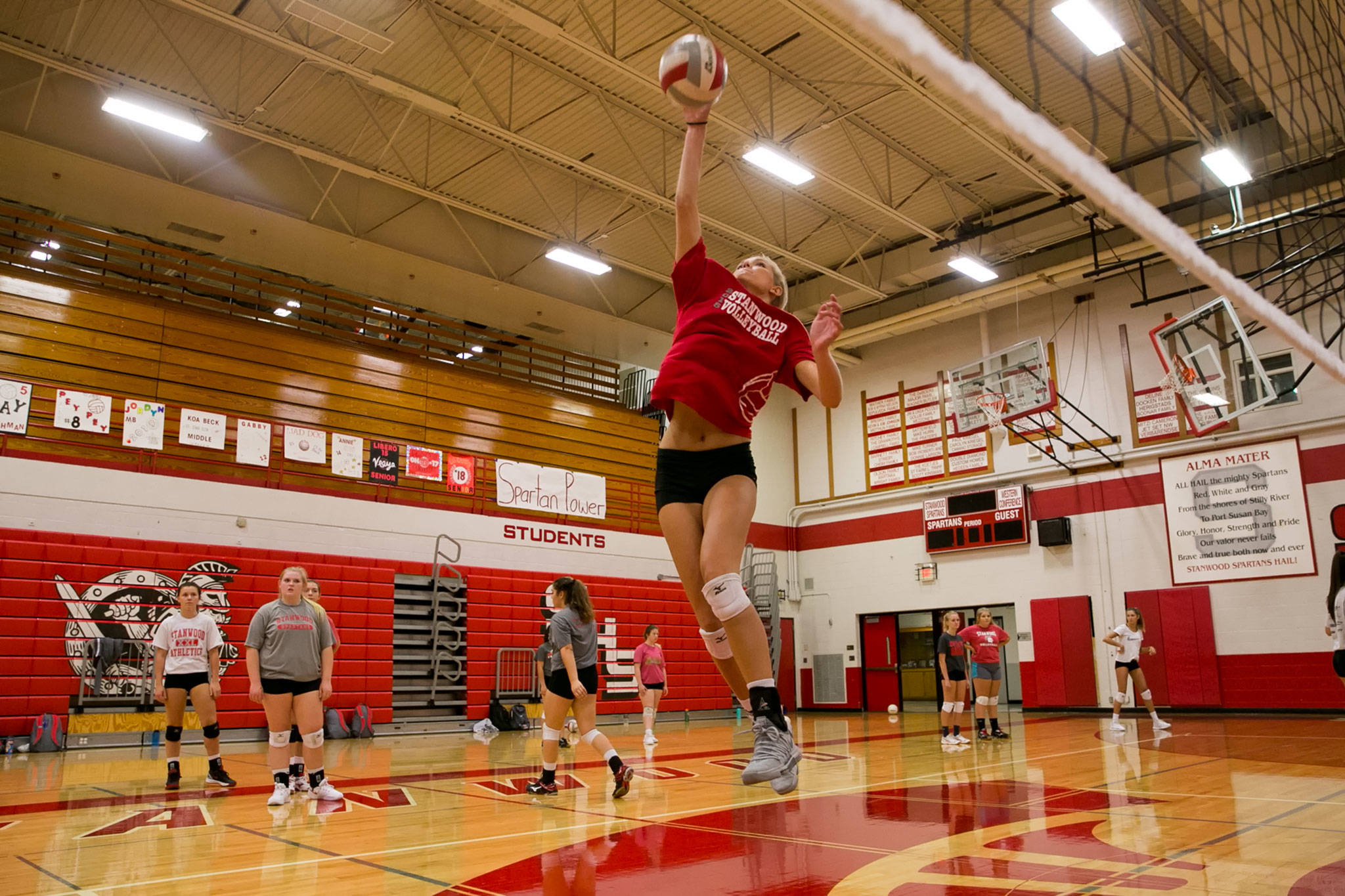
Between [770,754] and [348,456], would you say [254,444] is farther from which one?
[770,754]

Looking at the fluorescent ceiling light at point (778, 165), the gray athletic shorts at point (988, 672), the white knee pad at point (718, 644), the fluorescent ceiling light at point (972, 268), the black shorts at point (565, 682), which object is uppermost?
the fluorescent ceiling light at point (778, 165)

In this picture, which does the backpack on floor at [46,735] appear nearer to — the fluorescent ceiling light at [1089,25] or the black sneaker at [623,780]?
the black sneaker at [623,780]

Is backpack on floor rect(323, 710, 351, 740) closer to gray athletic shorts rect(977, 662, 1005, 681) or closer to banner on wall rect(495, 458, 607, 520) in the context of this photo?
banner on wall rect(495, 458, 607, 520)

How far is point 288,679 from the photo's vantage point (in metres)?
6.62

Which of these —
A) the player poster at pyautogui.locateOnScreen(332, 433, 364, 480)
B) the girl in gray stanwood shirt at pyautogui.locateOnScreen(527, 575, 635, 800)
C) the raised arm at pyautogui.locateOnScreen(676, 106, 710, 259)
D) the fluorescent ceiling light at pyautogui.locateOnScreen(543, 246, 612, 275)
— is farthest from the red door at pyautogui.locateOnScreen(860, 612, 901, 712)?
the raised arm at pyautogui.locateOnScreen(676, 106, 710, 259)

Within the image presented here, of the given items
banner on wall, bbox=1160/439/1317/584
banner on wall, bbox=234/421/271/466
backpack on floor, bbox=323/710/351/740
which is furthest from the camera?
banner on wall, bbox=1160/439/1317/584

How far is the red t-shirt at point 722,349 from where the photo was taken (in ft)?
10.2

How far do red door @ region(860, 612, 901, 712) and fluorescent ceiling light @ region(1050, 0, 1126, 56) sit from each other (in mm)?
13679

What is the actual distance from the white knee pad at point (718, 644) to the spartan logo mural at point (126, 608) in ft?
35.1

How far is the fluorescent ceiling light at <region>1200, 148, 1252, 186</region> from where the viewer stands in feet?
40.5

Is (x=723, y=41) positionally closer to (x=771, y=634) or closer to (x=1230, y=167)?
(x=1230, y=167)

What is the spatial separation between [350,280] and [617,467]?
6.64 meters

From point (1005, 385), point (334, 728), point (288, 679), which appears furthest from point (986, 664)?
point (334, 728)

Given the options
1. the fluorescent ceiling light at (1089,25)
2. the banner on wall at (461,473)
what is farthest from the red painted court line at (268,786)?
the fluorescent ceiling light at (1089,25)
